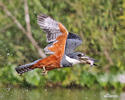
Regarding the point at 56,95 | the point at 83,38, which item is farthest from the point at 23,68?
the point at 83,38

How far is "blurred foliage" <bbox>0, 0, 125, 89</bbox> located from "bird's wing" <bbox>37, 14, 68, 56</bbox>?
4483 millimetres

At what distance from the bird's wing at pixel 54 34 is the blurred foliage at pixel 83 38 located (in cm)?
448

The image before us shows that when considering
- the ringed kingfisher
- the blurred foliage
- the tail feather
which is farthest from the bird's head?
the blurred foliage

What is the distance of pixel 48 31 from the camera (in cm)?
440

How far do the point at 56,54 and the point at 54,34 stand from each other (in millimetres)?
280

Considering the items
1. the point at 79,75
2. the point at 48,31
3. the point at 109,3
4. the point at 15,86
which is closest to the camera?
the point at 48,31

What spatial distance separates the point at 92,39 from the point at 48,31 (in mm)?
5320

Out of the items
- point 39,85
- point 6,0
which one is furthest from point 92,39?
point 6,0

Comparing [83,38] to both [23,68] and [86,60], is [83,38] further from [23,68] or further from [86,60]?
[23,68]

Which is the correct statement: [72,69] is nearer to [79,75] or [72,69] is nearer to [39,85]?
[79,75]

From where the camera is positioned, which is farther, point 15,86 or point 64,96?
point 15,86

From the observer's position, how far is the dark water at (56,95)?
7.54m

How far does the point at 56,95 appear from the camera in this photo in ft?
26.1

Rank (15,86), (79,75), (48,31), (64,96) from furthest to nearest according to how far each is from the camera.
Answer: (79,75)
(15,86)
(64,96)
(48,31)
